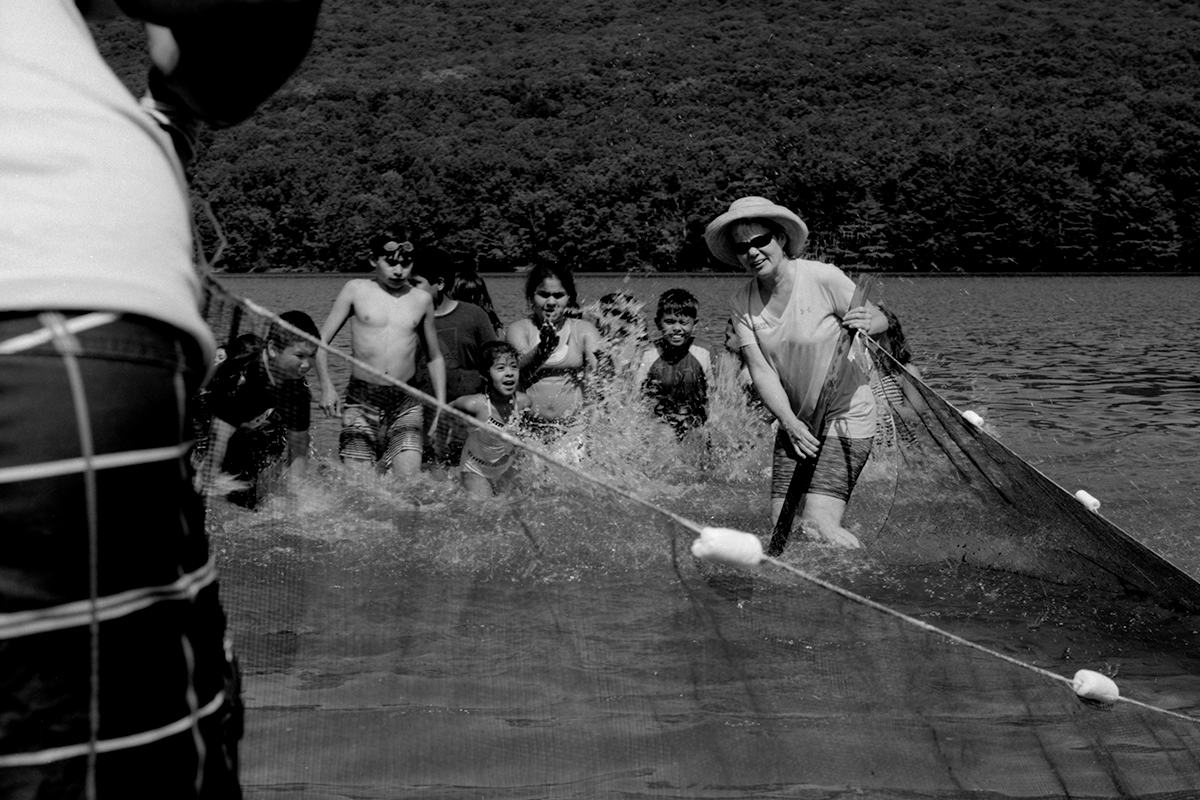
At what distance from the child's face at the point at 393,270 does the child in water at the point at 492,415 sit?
2.19 feet

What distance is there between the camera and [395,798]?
3004 millimetres

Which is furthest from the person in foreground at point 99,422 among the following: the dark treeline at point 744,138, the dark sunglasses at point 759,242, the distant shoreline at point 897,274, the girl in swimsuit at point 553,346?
the distant shoreline at point 897,274

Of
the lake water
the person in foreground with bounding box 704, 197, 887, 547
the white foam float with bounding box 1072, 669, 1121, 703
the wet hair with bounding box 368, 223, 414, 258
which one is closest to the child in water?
the lake water

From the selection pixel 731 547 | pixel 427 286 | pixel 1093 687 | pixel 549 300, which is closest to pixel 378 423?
pixel 731 547

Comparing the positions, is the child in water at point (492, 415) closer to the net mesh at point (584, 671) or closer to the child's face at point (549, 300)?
the net mesh at point (584, 671)

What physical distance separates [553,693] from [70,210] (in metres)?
1.70

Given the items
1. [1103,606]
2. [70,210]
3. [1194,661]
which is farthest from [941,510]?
[70,210]

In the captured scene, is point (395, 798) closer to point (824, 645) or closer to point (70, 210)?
point (824, 645)

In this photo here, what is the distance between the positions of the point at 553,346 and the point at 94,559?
23.3 ft

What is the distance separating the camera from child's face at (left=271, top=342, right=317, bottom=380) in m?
2.29

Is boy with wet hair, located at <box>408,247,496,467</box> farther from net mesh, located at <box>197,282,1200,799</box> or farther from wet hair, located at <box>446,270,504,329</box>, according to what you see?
net mesh, located at <box>197,282,1200,799</box>

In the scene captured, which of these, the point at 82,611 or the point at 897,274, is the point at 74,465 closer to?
the point at 82,611

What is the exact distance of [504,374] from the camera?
25.3 ft

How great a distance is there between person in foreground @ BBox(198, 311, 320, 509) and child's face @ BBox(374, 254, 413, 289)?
Answer: 4863 mm
